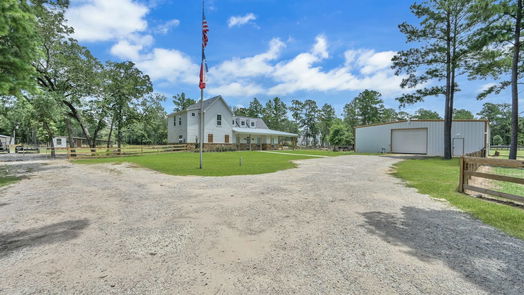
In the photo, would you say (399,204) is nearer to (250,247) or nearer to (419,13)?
(250,247)

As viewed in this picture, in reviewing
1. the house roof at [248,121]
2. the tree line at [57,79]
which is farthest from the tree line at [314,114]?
the tree line at [57,79]

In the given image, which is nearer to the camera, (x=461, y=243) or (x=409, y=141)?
(x=461, y=243)

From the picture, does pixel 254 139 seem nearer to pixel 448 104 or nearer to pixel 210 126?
pixel 210 126

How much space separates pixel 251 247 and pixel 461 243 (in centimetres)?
332

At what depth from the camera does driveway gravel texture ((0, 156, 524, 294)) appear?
7.85ft

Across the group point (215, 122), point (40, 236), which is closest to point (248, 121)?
point (215, 122)

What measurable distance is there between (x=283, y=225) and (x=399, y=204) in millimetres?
3453

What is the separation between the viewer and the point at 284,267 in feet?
8.92

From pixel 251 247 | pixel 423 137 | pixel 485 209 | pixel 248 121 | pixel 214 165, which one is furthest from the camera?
pixel 248 121

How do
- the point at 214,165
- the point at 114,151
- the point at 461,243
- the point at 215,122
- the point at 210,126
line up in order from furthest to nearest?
the point at 215,122, the point at 210,126, the point at 114,151, the point at 214,165, the point at 461,243

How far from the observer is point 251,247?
3.26 m

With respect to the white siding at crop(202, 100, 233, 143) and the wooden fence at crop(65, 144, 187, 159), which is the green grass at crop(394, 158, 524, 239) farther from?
the white siding at crop(202, 100, 233, 143)

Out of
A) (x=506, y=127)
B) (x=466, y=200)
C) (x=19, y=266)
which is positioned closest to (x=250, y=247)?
(x=19, y=266)

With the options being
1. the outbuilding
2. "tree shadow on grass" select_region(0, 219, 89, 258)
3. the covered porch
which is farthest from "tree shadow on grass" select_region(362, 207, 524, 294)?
the covered porch
